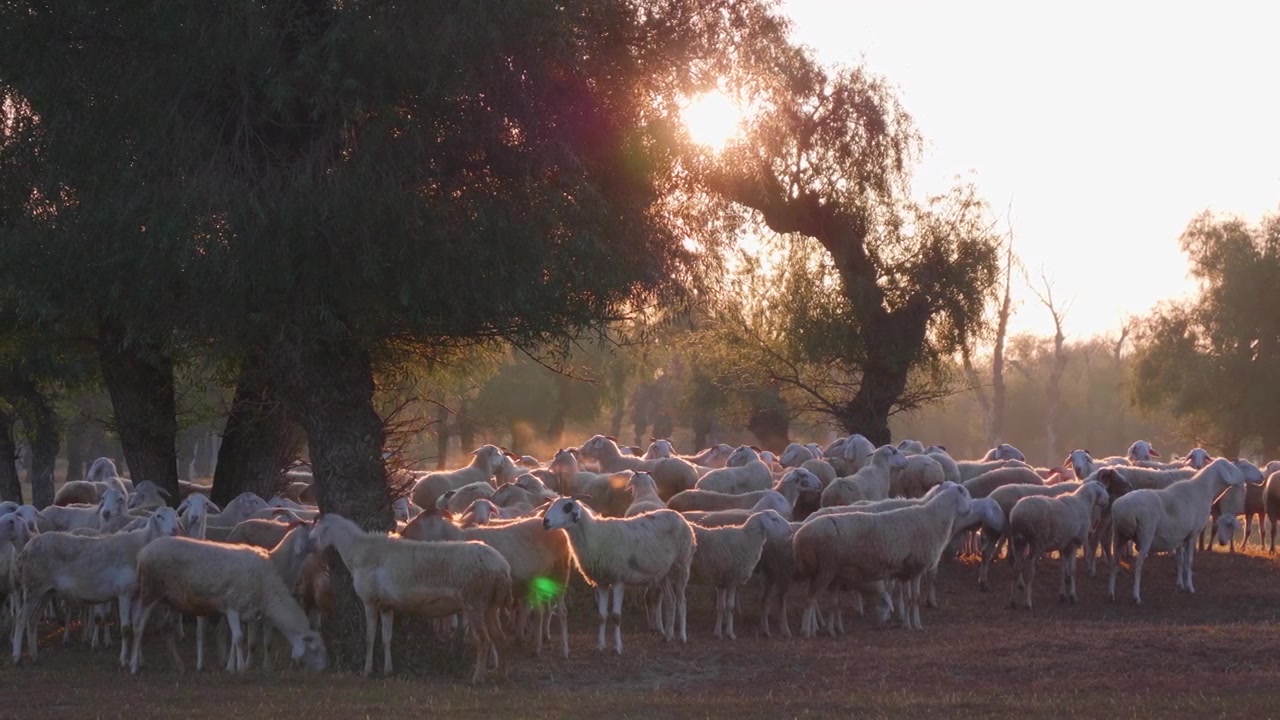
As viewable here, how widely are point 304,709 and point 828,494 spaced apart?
11298 mm

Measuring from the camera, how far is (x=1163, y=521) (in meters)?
19.1

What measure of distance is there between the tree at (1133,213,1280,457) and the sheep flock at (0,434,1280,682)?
24.9 meters

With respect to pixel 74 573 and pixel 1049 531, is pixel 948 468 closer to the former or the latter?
pixel 1049 531

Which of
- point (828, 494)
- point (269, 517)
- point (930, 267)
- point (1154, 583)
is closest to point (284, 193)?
point (269, 517)

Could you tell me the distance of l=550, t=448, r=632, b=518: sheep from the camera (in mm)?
22828

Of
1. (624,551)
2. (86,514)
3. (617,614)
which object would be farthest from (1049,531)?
(86,514)

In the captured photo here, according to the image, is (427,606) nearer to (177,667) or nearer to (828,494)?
(177,667)

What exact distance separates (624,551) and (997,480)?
28.9ft

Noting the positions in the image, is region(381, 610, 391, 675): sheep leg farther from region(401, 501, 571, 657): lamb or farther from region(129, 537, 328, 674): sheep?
region(401, 501, 571, 657): lamb

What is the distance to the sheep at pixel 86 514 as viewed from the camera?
1812cm

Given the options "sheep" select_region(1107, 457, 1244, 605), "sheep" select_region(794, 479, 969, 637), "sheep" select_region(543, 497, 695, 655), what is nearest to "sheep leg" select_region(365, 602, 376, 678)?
"sheep" select_region(543, 497, 695, 655)

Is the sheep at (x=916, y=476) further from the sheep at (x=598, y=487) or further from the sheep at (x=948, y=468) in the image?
the sheep at (x=598, y=487)

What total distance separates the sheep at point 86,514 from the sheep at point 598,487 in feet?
25.5

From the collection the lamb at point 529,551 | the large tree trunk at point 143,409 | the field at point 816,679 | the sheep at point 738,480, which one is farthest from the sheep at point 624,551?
the large tree trunk at point 143,409
